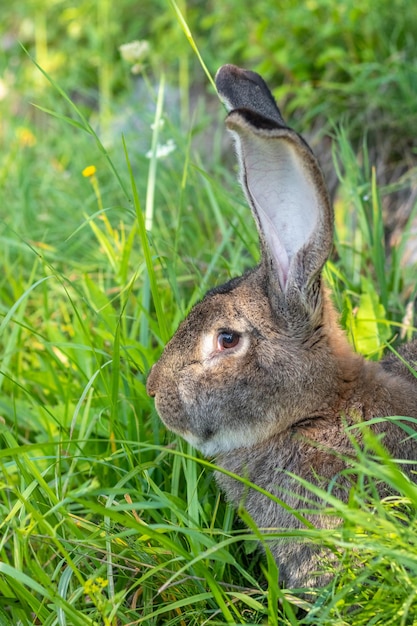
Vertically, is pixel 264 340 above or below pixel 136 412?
above

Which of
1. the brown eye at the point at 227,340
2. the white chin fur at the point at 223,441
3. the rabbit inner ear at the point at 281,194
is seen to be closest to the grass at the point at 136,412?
the white chin fur at the point at 223,441

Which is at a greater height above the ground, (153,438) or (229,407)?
(229,407)

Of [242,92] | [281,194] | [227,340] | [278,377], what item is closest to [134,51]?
[242,92]

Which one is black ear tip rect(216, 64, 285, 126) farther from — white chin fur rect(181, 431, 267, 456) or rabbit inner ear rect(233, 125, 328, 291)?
white chin fur rect(181, 431, 267, 456)

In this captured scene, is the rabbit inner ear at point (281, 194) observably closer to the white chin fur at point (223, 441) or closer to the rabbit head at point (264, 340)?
the rabbit head at point (264, 340)

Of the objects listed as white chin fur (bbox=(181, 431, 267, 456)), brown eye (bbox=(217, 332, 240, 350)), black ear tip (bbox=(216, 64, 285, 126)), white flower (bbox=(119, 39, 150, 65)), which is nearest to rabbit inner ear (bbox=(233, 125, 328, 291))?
brown eye (bbox=(217, 332, 240, 350))

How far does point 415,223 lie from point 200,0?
11.0 ft

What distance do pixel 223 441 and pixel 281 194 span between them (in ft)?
2.72

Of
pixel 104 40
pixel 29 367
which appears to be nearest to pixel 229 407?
pixel 29 367

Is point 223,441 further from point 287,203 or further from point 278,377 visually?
point 287,203

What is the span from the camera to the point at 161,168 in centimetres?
488

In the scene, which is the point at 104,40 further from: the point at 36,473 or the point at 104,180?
the point at 36,473

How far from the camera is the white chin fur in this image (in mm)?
2623

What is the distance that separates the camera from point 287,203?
8.17 feet
